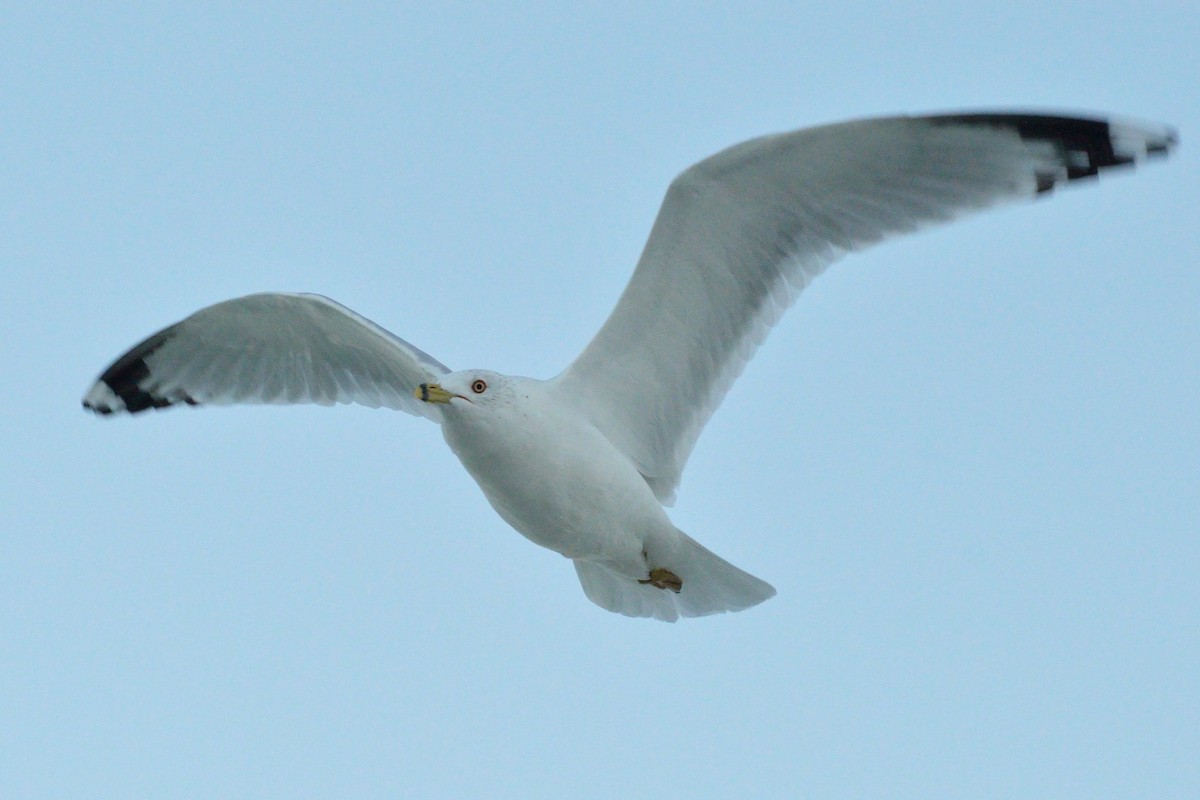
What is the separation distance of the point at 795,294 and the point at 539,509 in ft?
5.22

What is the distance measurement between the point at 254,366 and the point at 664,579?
2.71 meters

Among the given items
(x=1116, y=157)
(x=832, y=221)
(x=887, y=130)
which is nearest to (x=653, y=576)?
(x=832, y=221)

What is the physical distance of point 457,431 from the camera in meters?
6.98

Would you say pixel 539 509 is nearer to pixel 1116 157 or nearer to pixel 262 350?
pixel 262 350

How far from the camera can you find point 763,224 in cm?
710

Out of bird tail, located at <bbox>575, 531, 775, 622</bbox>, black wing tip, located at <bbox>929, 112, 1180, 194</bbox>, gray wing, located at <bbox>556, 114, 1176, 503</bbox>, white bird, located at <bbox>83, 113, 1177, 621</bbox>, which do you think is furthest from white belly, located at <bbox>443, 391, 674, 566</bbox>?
black wing tip, located at <bbox>929, 112, 1180, 194</bbox>

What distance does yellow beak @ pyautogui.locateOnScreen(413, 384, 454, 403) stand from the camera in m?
6.91

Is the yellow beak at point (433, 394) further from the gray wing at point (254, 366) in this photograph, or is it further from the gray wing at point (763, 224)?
the gray wing at point (254, 366)

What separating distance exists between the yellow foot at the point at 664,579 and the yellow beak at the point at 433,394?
141 cm

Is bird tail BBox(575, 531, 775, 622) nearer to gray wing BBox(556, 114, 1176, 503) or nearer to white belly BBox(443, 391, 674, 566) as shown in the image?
white belly BBox(443, 391, 674, 566)

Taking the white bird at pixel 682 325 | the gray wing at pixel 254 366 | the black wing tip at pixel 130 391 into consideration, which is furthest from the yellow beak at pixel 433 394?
the black wing tip at pixel 130 391

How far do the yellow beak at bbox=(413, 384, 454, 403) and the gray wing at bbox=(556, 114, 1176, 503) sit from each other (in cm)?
74

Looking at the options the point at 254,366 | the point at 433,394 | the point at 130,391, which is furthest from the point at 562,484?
the point at 130,391

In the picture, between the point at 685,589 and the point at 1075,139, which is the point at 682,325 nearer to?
the point at 685,589
